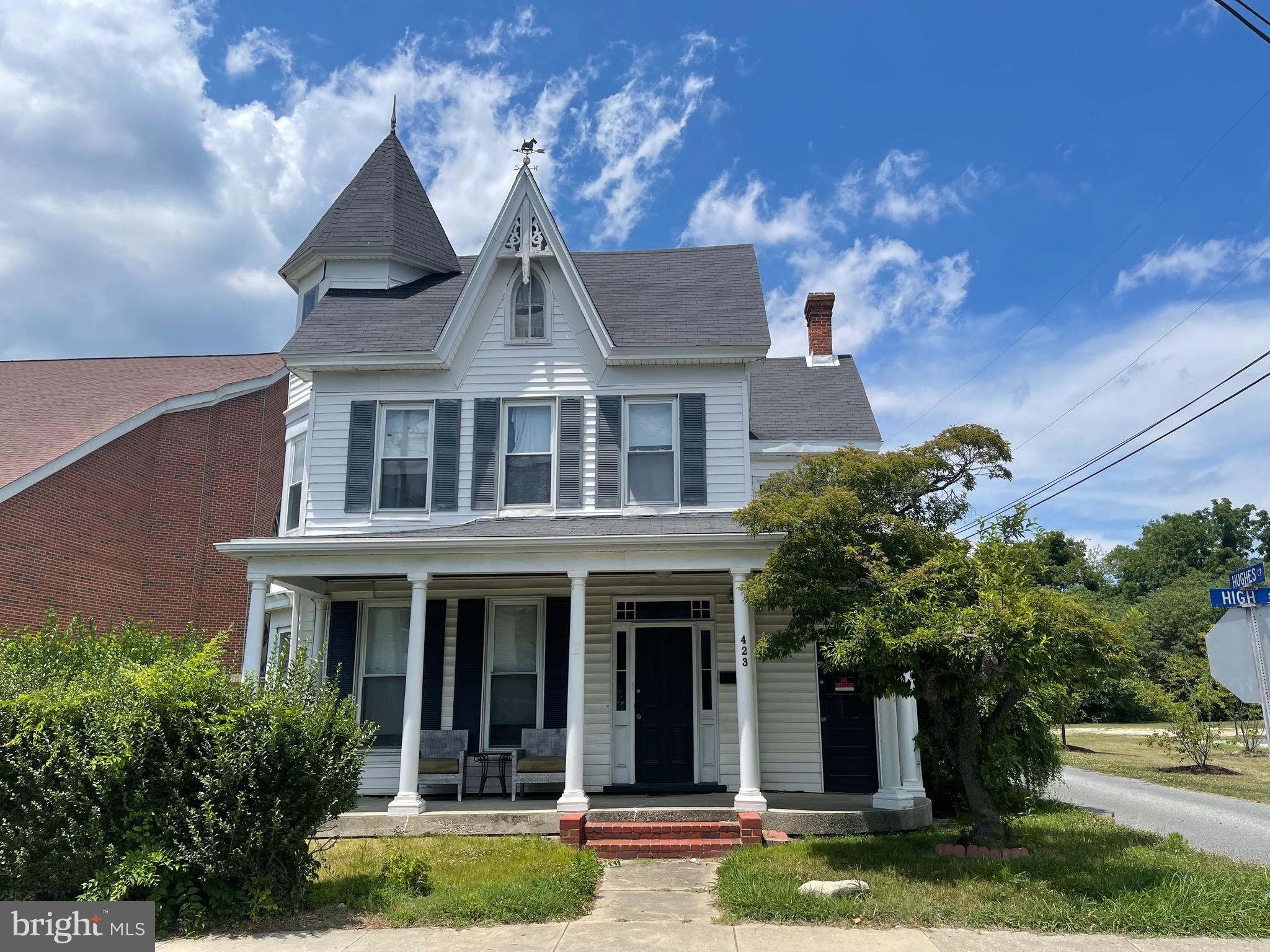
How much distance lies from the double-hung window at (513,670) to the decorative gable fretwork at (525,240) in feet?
17.1

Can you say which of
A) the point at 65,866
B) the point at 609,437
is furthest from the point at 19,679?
the point at 609,437

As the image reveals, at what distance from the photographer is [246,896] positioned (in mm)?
7312

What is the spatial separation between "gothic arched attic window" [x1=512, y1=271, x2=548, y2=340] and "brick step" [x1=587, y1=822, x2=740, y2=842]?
739cm

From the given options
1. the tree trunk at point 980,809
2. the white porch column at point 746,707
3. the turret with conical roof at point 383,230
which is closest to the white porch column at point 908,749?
the white porch column at point 746,707

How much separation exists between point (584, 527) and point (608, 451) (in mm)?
1601

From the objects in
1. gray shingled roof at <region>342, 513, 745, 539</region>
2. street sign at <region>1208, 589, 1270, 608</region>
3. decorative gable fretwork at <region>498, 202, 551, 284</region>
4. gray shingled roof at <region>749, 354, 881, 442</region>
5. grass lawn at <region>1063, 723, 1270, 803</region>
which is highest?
decorative gable fretwork at <region>498, 202, 551, 284</region>

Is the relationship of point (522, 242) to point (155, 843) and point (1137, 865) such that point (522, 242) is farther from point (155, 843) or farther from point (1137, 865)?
point (1137, 865)

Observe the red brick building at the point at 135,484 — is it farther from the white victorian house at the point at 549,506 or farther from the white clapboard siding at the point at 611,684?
the white clapboard siding at the point at 611,684

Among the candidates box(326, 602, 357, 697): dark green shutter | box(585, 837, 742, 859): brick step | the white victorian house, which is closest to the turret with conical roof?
the white victorian house

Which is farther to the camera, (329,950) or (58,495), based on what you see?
(58,495)

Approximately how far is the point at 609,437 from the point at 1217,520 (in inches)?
3144

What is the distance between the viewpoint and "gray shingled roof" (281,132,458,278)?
15.9 meters

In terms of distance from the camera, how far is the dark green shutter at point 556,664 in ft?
42.3

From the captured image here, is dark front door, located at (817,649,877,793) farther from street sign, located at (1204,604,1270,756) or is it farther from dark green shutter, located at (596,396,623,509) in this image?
street sign, located at (1204,604,1270,756)
